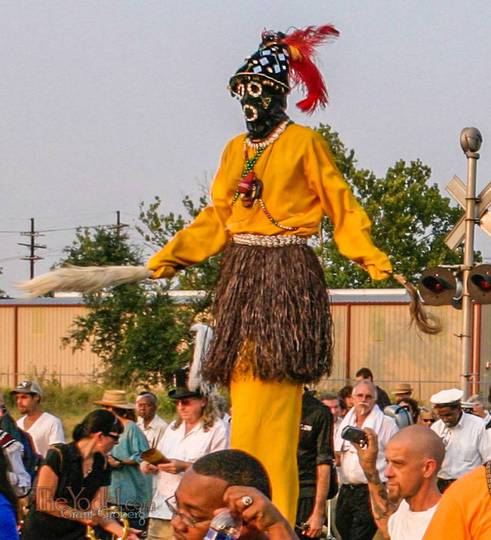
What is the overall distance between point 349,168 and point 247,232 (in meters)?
39.7

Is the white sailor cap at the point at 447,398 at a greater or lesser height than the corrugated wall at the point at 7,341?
greater

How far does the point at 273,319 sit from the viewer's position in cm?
518

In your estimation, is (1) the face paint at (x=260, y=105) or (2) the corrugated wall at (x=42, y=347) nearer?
(1) the face paint at (x=260, y=105)

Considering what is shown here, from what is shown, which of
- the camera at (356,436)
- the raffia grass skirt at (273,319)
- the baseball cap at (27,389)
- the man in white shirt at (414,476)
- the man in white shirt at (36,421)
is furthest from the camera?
the baseball cap at (27,389)

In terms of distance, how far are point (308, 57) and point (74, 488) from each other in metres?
2.99

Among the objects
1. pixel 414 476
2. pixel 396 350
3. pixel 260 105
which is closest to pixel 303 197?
pixel 260 105

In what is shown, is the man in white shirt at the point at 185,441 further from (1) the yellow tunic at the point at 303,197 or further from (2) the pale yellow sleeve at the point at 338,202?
(2) the pale yellow sleeve at the point at 338,202

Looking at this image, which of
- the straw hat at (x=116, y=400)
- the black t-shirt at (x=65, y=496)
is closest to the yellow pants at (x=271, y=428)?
the black t-shirt at (x=65, y=496)

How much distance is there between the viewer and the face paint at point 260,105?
17.8ft

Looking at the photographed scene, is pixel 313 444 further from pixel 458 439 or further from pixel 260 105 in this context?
pixel 260 105

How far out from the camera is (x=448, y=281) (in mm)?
10867

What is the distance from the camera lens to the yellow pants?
17.1 feet

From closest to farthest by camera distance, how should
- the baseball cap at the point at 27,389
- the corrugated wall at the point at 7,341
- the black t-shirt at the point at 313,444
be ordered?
the black t-shirt at the point at 313,444 < the baseball cap at the point at 27,389 < the corrugated wall at the point at 7,341

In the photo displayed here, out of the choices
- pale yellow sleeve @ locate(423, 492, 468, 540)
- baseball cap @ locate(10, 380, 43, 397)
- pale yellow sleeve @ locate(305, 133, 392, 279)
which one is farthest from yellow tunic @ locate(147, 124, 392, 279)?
baseball cap @ locate(10, 380, 43, 397)
